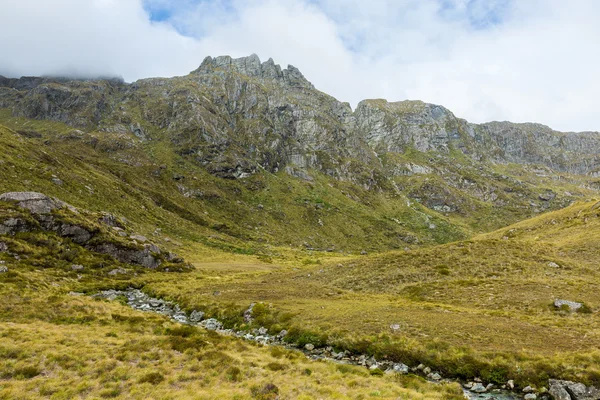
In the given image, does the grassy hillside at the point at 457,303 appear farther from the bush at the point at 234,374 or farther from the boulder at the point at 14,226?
the boulder at the point at 14,226

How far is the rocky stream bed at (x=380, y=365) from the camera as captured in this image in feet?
65.8

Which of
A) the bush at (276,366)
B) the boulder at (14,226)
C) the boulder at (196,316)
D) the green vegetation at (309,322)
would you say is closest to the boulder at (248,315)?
the green vegetation at (309,322)

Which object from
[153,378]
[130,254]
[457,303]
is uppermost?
[457,303]

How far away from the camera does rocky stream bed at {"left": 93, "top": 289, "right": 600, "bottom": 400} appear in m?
20.1

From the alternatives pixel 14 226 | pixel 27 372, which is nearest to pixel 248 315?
pixel 27 372

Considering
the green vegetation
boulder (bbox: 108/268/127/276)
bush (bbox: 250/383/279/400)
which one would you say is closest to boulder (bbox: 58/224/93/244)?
the green vegetation

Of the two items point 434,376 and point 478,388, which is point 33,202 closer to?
point 434,376

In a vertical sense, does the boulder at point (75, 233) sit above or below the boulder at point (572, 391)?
below

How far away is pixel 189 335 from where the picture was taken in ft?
104

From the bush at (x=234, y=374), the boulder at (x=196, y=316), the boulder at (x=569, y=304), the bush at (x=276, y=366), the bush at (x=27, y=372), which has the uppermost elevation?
the boulder at (x=569, y=304)

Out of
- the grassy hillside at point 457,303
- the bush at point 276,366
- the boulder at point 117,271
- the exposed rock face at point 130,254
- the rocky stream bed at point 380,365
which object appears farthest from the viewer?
the exposed rock face at point 130,254

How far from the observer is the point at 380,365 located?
26.0m

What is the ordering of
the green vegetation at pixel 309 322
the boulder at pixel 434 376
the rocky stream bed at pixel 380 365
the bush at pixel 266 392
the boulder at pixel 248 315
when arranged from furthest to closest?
the boulder at pixel 248 315 < the boulder at pixel 434 376 < the green vegetation at pixel 309 322 < the rocky stream bed at pixel 380 365 < the bush at pixel 266 392

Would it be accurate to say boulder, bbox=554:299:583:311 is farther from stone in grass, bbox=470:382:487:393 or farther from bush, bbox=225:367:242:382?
bush, bbox=225:367:242:382
